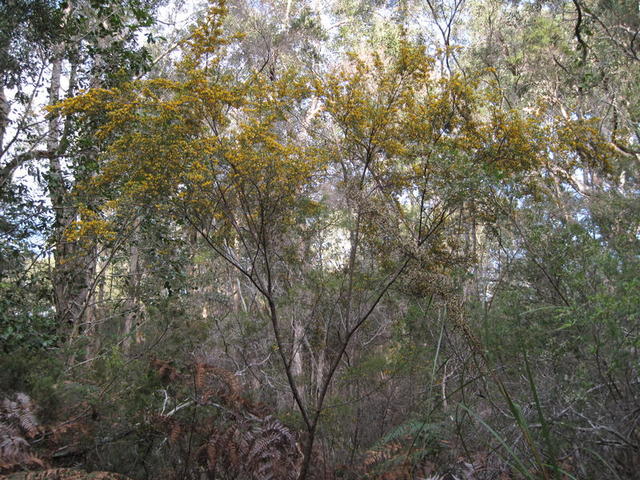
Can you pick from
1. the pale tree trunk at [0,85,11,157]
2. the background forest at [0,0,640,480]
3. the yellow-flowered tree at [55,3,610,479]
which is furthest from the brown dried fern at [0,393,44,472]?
the pale tree trunk at [0,85,11,157]

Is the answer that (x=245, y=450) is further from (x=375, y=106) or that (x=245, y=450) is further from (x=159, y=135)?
(x=375, y=106)

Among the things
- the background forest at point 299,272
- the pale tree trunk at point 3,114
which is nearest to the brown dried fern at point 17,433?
the background forest at point 299,272

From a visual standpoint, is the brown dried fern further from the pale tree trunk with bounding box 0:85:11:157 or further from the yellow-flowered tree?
the pale tree trunk with bounding box 0:85:11:157

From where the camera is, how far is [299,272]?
7.59 metres

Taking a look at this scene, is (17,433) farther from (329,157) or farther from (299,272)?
(299,272)

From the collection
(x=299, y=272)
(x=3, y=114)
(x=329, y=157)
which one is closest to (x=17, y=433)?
(x=329, y=157)

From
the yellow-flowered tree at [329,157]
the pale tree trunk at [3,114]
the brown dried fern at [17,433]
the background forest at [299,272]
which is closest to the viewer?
the brown dried fern at [17,433]

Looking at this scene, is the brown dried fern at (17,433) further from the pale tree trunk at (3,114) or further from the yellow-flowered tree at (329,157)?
the pale tree trunk at (3,114)

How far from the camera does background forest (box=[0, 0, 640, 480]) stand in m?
2.88

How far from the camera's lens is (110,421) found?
2.93m

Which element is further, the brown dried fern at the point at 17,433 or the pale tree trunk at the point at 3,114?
the pale tree trunk at the point at 3,114

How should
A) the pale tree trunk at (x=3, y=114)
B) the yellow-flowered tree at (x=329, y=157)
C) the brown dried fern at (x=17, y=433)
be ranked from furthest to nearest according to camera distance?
1. the pale tree trunk at (x=3, y=114)
2. the yellow-flowered tree at (x=329, y=157)
3. the brown dried fern at (x=17, y=433)

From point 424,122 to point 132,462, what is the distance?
13.9ft

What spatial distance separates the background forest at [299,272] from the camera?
2.88 meters
